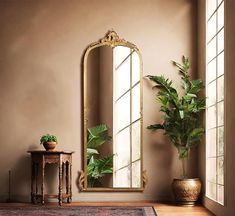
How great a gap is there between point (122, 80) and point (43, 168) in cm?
161

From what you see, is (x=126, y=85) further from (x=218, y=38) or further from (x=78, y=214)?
(x=78, y=214)

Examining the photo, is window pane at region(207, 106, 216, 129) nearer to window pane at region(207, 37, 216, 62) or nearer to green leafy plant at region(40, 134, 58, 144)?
window pane at region(207, 37, 216, 62)

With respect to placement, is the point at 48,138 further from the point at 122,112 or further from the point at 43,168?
the point at 122,112

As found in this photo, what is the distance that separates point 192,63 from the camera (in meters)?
7.47

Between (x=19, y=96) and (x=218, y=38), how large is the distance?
282cm

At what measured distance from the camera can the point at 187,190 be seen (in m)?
6.83

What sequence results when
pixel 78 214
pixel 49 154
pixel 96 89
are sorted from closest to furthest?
1. pixel 78 214
2. pixel 49 154
3. pixel 96 89

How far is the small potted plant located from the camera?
6992 millimetres

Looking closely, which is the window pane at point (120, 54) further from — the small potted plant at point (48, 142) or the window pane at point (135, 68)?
the small potted plant at point (48, 142)

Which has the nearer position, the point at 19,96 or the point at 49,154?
the point at 49,154

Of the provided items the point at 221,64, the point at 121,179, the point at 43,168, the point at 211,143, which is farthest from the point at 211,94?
the point at 43,168

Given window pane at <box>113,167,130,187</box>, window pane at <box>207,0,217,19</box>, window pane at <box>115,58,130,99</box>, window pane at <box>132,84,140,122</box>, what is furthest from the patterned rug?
window pane at <box>207,0,217,19</box>

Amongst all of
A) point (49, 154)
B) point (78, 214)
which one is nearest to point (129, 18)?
point (49, 154)

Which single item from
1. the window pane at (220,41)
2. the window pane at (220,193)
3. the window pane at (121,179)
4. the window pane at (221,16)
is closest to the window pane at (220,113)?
the window pane at (220,41)
